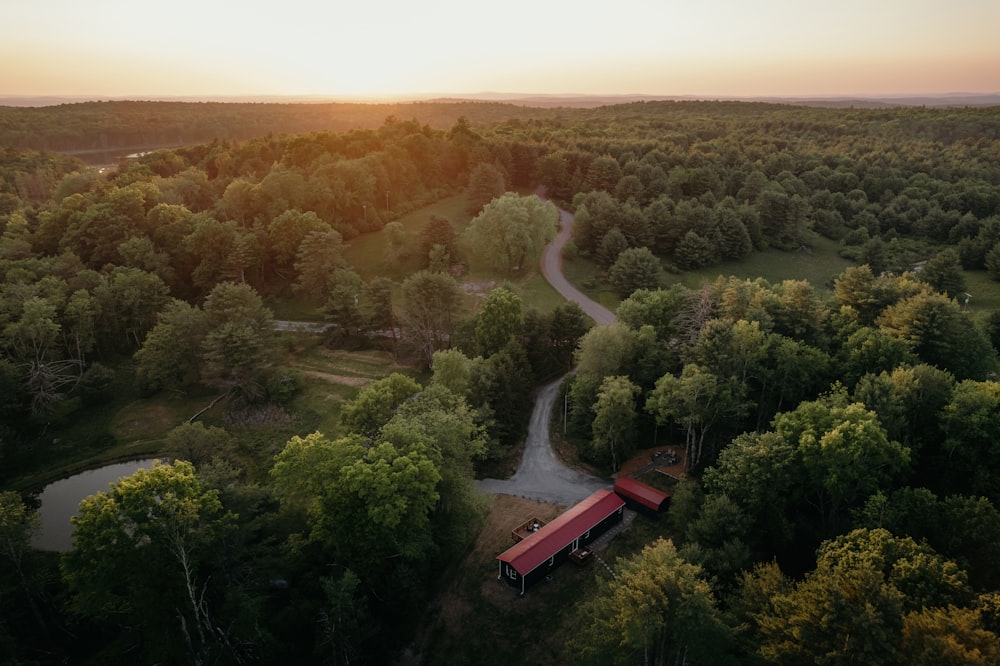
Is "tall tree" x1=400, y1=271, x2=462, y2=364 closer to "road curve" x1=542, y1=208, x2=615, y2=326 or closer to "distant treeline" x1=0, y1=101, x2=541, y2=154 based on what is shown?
"road curve" x1=542, y1=208, x2=615, y2=326

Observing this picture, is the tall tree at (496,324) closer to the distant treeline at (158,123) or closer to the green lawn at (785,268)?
the green lawn at (785,268)

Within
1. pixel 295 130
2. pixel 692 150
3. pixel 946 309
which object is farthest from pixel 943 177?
pixel 295 130

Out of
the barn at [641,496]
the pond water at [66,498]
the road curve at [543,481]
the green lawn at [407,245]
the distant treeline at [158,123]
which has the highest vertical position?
the distant treeline at [158,123]

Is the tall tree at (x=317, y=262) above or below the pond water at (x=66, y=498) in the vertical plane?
above

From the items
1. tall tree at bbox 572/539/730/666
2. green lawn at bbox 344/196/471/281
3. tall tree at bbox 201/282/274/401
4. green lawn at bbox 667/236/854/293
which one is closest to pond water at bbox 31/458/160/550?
tall tree at bbox 201/282/274/401

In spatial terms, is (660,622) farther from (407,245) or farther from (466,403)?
(407,245)

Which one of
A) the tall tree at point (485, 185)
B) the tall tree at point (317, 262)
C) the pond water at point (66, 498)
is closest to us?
the pond water at point (66, 498)

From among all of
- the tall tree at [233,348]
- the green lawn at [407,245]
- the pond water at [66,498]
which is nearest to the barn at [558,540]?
the pond water at [66,498]
